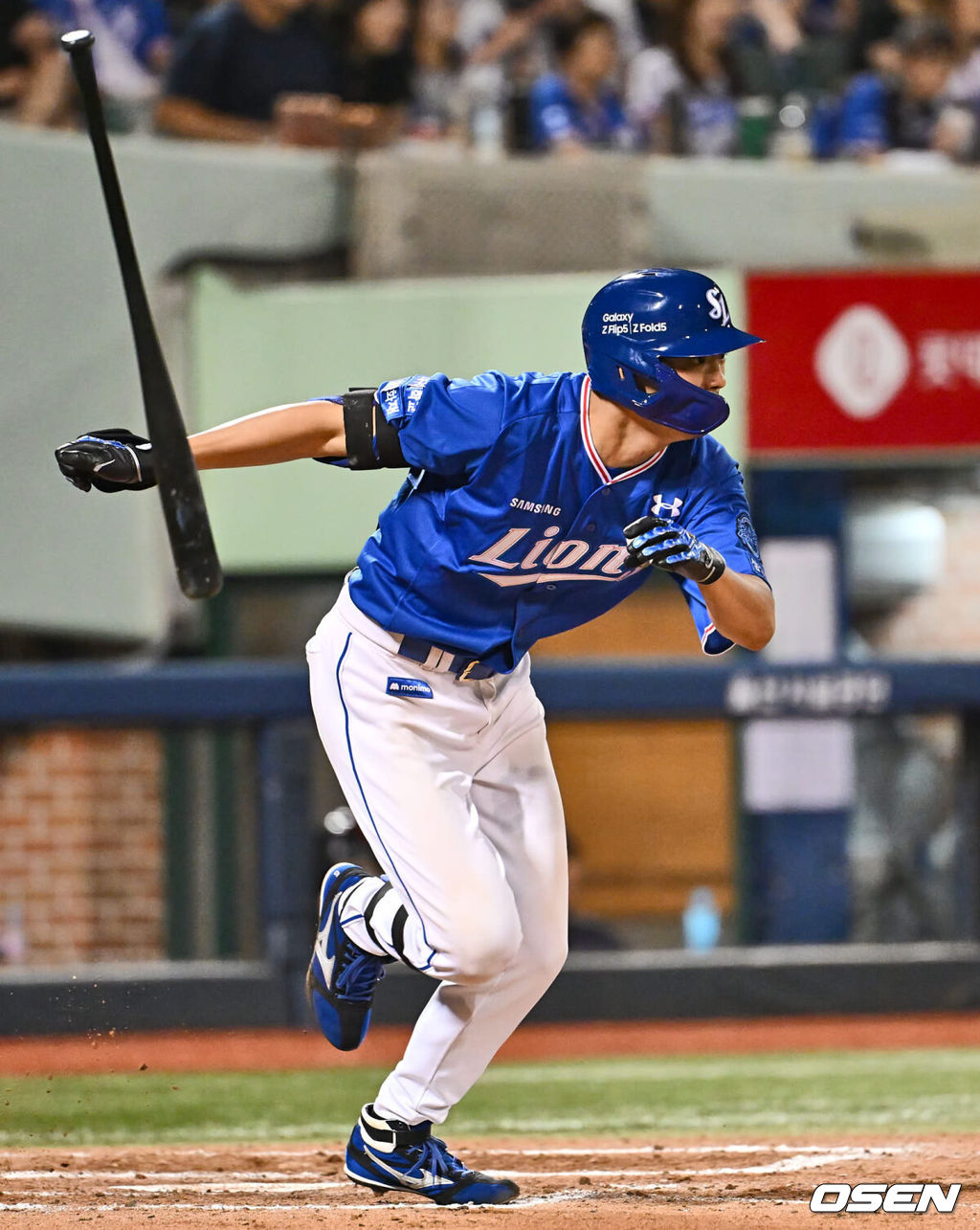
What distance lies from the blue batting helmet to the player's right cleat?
3.98 ft

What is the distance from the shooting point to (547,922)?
3.38 meters

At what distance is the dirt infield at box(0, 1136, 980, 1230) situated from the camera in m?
3.26

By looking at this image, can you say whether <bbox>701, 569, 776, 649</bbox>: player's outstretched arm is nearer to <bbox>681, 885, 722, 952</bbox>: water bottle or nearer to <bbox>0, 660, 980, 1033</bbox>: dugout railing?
<bbox>0, 660, 980, 1033</bbox>: dugout railing

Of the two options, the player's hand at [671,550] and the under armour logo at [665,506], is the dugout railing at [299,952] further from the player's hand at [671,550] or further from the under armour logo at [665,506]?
the player's hand at [671,550]

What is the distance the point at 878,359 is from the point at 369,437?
5.51 metres

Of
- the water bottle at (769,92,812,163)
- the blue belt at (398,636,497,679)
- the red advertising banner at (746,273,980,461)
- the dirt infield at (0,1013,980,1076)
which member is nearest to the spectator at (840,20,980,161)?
the water bottle at (769,92,812,163)

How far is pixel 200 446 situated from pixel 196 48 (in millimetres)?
5079

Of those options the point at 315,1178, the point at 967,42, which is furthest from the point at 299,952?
the point at 967,42

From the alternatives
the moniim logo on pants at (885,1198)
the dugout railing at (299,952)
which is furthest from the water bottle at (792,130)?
the moniim logo on pants at (885,1198)

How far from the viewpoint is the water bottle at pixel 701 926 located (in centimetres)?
811

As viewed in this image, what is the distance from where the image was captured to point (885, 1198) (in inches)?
133

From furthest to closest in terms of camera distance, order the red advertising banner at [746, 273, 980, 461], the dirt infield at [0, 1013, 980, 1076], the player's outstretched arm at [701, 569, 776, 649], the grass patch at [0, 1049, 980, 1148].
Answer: the red advertising banner at [746, 273, 980, 461]
the dirt infield at [0, 1013, 980, 1076]
the grass patch at [0, 1049, 980, 1148]
the player's outstretched arm at [701, 569, 776, 649]

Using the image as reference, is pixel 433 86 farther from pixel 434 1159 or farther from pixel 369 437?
pixel 434 1159

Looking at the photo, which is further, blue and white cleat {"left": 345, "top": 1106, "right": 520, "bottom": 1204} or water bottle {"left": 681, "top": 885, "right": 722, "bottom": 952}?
water bottle {"left": 681, "top": 885, "right": 722, "bottom": 952}
